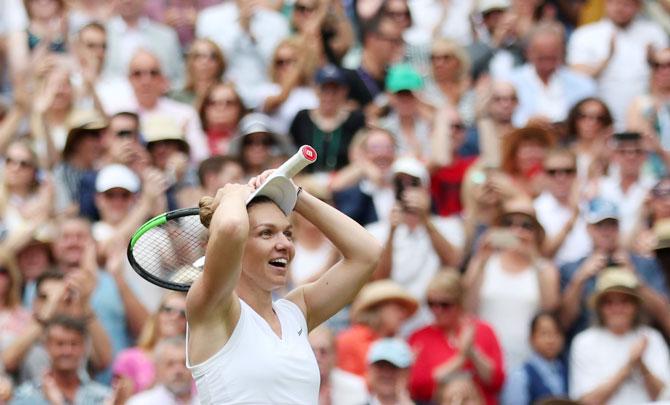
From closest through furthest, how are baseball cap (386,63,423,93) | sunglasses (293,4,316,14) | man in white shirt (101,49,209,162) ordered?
baseball cap (386,63,423,93) < man in white shirt (101,49,209,162) < sunglasses (293,4,316,14)

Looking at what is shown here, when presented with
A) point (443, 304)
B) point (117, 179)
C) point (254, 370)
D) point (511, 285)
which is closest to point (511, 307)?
point (511, 285)

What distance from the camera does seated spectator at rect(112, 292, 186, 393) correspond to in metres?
9.38

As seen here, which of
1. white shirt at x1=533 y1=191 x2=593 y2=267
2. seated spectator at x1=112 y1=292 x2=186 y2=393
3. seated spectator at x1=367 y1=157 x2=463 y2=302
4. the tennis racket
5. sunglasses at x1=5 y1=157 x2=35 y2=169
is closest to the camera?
the tennis racket

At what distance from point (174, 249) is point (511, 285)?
4.33 meters

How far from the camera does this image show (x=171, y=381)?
898cm

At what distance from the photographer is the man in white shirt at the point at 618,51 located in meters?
12.6

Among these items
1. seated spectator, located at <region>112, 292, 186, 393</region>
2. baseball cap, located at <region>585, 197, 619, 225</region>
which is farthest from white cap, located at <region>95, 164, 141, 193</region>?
baseball cap, located at <region>585, 197, 619, 225</region>

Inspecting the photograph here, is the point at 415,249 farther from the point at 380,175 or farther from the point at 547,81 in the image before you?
the point at 547,81

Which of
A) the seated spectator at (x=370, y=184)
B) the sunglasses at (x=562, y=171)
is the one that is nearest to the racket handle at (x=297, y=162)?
the seated spectator at (x=370, y=184)

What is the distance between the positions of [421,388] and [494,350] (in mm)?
→ 464

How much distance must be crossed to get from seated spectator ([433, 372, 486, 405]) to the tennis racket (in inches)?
131

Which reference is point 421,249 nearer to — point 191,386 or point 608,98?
point 191,386

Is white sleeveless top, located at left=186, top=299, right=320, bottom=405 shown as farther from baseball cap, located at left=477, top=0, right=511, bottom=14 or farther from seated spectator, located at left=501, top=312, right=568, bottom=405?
baseball cap, located at left=477, top=0, right=511, bottom=14

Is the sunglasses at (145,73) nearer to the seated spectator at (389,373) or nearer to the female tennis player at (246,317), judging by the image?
the seated spectator at (389,373)
